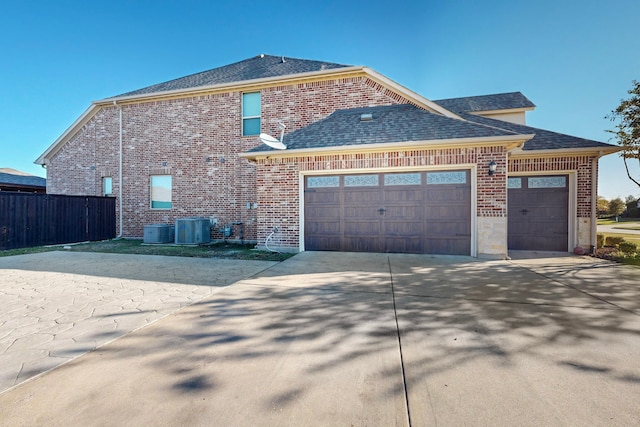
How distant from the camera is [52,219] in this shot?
9453mm

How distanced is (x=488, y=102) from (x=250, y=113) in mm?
10948

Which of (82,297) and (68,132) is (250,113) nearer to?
(82,297)

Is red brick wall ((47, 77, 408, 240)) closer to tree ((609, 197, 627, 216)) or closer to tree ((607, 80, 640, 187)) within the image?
tree ((607, 80, 640, 187))

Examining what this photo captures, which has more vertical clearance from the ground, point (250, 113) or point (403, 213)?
point (250, 113)

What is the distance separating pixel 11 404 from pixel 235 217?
879 cm

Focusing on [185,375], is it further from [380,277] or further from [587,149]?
[587,149]

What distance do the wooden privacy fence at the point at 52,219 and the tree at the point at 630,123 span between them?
1950 centimetres

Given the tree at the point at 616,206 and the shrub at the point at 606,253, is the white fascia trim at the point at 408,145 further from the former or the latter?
the tree at the point at 616,206

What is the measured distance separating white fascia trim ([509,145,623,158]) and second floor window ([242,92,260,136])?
9.01m

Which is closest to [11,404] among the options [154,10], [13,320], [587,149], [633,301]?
[13,320]

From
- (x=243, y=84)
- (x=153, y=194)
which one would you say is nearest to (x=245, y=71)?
(x=243, y=84)

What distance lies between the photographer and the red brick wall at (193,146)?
388 inches

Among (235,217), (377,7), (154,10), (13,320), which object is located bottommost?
(13,320)

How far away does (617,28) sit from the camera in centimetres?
764
